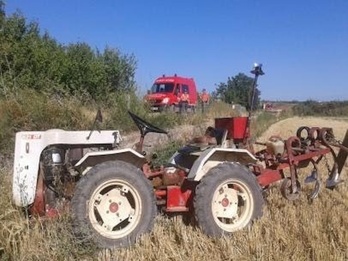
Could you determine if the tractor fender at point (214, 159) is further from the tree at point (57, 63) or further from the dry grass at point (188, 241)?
the tree at point (57, 63)

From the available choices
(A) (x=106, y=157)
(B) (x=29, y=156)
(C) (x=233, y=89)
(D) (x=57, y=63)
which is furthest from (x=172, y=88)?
(B) (x=29, y=156)

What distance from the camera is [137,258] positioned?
4754 mm

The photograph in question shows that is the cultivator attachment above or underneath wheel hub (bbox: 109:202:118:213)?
above

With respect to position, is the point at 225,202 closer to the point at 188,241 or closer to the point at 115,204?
the point at 188,241

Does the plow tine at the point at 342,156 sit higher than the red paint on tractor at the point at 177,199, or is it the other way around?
the plow tine at the point at 342,156

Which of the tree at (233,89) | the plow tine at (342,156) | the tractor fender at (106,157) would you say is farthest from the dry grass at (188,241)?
the tree at (233,89)

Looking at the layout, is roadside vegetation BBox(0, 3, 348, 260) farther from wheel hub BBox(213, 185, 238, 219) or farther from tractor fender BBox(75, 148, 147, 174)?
tractor fender BBox(75, 148, 147, 174)

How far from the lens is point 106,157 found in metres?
5.62

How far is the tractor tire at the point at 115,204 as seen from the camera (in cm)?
512

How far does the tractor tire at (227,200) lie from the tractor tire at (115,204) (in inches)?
23.9

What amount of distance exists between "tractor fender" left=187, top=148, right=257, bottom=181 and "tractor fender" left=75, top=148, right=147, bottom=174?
640 mm

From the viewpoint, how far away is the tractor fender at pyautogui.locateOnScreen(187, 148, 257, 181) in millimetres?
5758

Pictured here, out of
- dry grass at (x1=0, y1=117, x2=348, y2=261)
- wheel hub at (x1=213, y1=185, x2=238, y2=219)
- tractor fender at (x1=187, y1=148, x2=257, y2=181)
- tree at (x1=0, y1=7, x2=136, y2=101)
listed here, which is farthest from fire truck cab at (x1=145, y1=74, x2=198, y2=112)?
dry grass at (x1=0, y1=117, x2=348, y2=261)

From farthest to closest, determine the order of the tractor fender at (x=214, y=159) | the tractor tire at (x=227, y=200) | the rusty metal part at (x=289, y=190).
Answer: the rusty metal part at (x=289, y=190), the tractor fender at (x=214, y=159), the tractor tire at (x=227, y=200)
